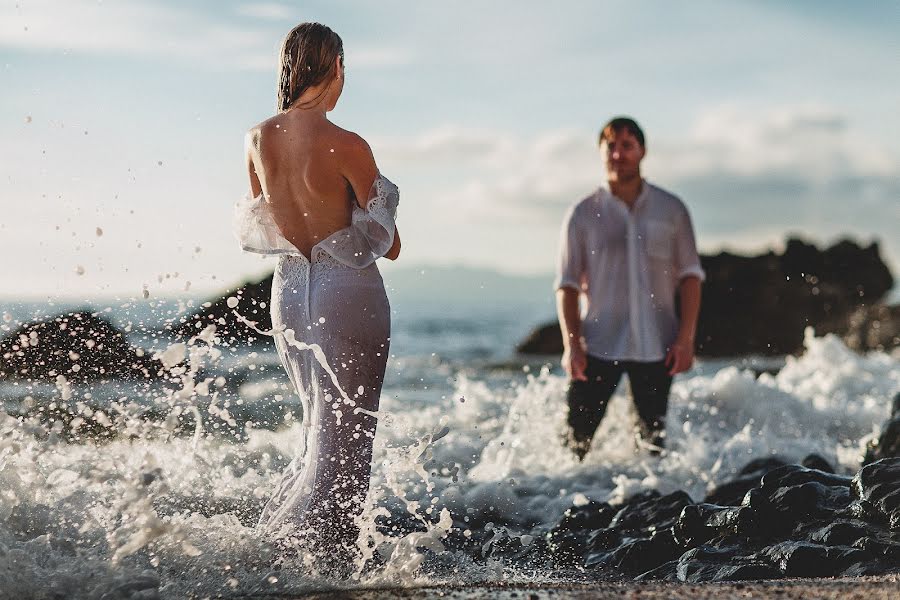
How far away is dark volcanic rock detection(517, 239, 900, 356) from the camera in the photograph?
23.8 metres

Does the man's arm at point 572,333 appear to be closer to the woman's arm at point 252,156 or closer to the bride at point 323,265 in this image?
the bride at point 323,265

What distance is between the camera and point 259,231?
4.16 meters

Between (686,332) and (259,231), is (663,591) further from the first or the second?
(686,332)

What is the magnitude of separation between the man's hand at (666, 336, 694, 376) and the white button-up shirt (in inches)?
2.4

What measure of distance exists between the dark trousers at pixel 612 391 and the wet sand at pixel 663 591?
289cm

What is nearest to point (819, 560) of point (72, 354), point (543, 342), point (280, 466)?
point (280, 466)

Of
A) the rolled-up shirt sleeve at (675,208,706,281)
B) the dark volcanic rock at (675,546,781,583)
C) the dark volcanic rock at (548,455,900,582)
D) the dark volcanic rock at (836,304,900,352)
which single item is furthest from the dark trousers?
the dark volcanic rock at (836,304,900,352)

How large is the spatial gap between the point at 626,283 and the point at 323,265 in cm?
318

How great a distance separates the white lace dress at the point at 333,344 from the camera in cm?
405

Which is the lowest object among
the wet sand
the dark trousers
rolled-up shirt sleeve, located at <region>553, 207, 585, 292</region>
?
the wet sand

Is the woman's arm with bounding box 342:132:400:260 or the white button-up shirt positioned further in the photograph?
the white button-up shirt

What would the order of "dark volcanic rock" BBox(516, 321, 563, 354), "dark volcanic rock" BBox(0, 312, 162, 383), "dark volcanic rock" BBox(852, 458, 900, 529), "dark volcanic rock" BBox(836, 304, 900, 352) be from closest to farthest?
1. "dark volcanic rock" BBox(852, 458, 900, 529)
2. "dark volcanic rock" BBox(0, 312, 162, 383)
3. "dark volcanic rock" BBox(836, 304, 900, 352)
4. "dark volcanic rock" BBox(516, 321, 563, 354)

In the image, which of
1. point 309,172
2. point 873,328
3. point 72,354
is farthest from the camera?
point 873,328

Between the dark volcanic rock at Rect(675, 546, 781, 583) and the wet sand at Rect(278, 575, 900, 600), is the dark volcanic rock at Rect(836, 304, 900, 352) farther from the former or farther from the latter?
the wet sand at Rect(278, 575, 900, 600)
